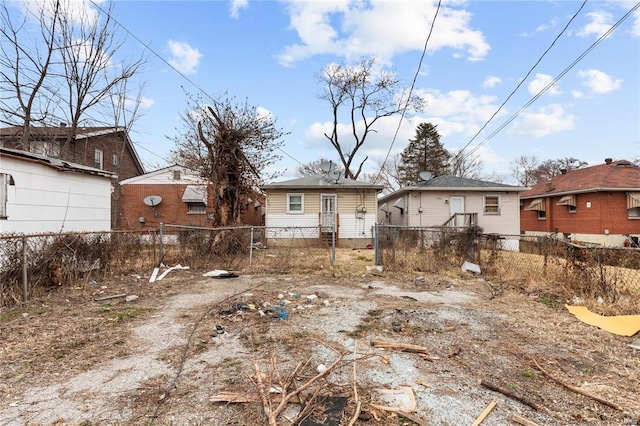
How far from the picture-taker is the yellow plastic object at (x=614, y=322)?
13.5 feet

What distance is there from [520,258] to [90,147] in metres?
21.7

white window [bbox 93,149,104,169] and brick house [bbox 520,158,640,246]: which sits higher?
white window [bbox 93,149,104,169]

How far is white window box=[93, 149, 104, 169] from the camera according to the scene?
19.2 meters

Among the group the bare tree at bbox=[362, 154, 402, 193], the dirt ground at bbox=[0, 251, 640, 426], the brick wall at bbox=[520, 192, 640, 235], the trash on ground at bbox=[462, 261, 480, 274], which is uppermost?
the bare tree at bbox=[362, 154, 402, 193]

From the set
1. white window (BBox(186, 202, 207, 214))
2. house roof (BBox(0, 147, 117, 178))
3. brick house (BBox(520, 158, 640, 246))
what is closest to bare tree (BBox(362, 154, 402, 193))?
brick house (BBox(520, 158, 640, 246))

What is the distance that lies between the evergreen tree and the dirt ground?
2916 cm

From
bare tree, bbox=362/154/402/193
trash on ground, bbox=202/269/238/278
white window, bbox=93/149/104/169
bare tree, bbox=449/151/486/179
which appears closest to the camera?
trash on ground, bbox=202/269/238/278

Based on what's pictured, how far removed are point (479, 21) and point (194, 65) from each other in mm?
9981

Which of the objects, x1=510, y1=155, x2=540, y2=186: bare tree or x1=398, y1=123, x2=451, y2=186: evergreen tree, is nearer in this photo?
x1=398, y1=123, x2=451, y2=186: evergreen tree

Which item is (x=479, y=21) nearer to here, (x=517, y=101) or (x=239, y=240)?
(x=517, y=101)

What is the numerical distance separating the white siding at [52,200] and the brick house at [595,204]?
21.3m

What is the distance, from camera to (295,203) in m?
15.8

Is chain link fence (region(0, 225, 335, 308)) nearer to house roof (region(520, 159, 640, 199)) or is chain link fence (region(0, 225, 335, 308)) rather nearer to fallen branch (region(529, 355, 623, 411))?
fallen branch (region(529, 355, 623, 411))

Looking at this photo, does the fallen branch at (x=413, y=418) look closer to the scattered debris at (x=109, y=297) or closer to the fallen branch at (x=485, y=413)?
the fallen branch at (x=485, y=413)
